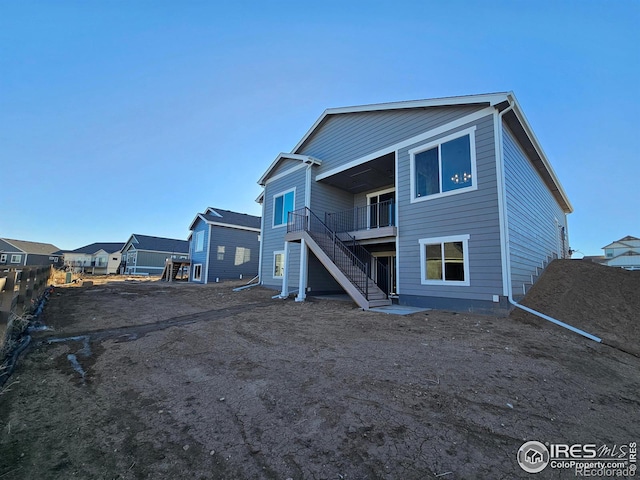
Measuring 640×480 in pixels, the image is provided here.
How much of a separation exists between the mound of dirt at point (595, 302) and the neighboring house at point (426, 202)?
722mm

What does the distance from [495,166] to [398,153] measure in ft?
11.6

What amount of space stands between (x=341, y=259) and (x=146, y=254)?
38494 millimetres

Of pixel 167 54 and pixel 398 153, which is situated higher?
pixel 167 54

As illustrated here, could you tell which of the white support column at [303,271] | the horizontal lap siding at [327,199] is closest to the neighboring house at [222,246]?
the horizontal lap siding at [327,199]

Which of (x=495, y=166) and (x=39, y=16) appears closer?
Answer: (x=495, y=166)

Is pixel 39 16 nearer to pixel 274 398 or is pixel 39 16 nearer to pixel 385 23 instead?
pixel 385 23

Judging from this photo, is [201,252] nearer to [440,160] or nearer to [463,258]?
[440,160]

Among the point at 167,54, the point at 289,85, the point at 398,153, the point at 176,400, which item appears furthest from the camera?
the point at 289,85

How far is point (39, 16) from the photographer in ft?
31.9

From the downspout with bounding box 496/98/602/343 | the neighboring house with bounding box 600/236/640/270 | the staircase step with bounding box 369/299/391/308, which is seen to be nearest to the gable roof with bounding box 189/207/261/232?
the staircase step with bounding box 369/299/391/308

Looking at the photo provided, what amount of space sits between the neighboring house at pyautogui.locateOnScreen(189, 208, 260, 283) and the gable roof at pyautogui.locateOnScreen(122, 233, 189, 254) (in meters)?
20.0

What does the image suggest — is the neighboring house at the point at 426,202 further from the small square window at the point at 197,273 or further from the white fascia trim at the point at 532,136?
the small square window at the point at 197,273

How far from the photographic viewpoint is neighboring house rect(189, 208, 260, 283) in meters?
22.0

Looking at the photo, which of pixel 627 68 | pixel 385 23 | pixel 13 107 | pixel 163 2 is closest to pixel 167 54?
pixel 163 2
